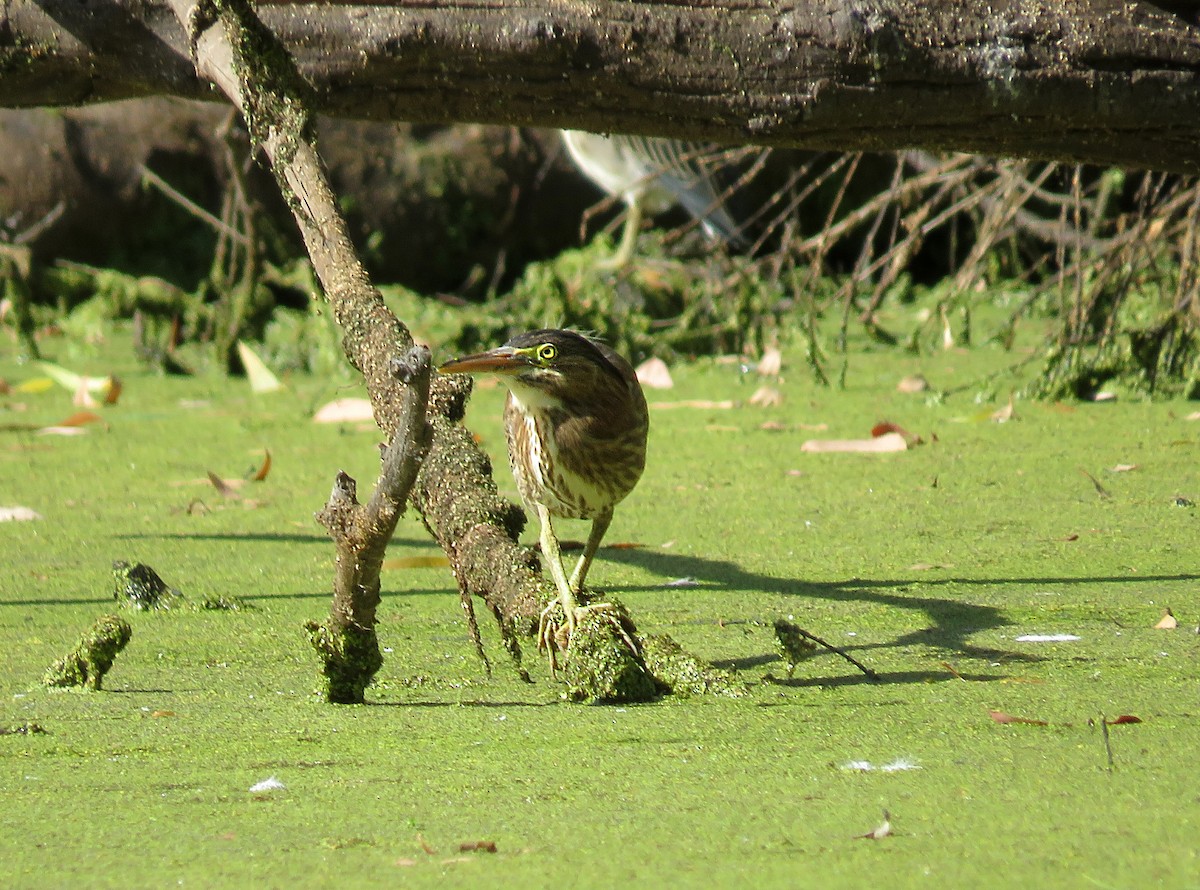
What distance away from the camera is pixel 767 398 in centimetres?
565

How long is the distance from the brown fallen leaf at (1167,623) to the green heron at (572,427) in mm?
1071

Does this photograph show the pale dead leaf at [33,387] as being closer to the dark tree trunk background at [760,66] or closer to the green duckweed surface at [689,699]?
the green duckweed surface at [689,699]

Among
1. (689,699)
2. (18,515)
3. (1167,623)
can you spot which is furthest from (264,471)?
(1167,623)

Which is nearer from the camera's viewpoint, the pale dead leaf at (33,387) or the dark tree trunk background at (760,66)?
the dark tree trunk background at (760,66)

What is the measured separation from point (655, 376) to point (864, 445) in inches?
64.6

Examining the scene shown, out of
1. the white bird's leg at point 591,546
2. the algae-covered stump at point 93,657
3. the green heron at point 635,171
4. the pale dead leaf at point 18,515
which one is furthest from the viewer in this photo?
the green heron at point 635,171

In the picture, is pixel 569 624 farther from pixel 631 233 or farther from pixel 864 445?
pixel 631 233

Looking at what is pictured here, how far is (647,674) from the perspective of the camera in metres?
2.47

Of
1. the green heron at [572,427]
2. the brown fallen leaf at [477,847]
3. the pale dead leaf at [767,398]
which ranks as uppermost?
the green heron at [572,427]

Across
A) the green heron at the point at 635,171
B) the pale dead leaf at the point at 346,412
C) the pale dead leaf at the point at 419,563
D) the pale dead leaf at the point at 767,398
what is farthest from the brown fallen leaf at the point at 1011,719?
the green heron at the point at 635,171

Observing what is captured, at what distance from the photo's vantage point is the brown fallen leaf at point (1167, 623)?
281 centimetres

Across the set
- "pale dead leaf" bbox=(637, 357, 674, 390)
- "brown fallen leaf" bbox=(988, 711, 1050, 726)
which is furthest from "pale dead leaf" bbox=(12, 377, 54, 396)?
"brown fallen leaf" bbox=(988, 711, 1050, 726)

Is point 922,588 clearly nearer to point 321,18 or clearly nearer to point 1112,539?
point 1112,539

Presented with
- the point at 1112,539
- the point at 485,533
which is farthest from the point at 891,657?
the point at 1112,539
